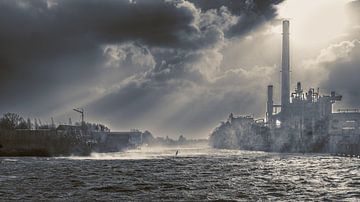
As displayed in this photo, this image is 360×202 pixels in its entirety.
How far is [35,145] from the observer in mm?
167375

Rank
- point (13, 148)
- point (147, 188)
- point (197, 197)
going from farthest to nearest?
point (13, 148)
point (147, 188)
point (197, 197)

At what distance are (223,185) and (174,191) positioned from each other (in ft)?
29.4

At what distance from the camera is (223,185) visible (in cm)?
5338

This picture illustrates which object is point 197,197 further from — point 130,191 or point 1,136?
point 1,136

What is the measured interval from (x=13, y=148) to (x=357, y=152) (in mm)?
125332

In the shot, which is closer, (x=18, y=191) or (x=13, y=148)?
(x=18, y=191)

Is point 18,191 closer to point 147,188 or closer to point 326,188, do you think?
point 147,188

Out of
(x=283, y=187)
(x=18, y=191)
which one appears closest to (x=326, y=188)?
(x=283, y=187)

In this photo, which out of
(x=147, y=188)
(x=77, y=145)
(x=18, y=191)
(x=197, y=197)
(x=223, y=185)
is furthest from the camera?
(x=77, y=145)

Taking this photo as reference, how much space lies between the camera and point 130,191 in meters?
46.0

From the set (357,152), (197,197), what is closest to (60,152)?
(357,152)

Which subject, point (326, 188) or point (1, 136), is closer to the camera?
point (326, 188)

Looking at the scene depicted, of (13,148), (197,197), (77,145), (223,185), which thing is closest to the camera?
(197,197)

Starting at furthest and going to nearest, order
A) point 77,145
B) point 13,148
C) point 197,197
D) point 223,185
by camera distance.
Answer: point 77,145, point 13,148, point 223,185, point 197,197
